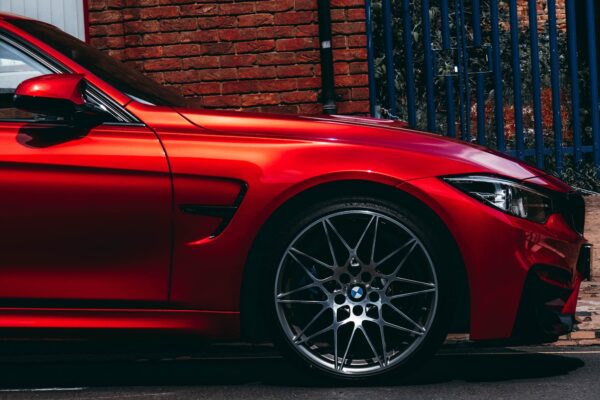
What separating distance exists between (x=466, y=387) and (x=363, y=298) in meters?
0.62

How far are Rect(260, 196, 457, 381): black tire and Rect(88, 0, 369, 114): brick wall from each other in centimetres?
515

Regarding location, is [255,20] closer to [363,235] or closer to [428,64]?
[428,64]

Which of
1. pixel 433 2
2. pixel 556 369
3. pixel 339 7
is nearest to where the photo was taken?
pixel 556 369

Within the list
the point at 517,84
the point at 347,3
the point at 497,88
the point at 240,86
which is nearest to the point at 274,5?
the point at 347,3

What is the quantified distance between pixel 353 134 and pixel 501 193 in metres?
0.65

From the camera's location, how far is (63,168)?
17.0 ft

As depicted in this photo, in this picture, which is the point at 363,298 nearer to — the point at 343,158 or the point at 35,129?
the point at 343,158

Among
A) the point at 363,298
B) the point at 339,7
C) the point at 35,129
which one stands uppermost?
the point at 339,7

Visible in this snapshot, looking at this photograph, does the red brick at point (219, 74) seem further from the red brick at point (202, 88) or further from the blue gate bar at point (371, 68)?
the blue gate bar at point (371, 68)

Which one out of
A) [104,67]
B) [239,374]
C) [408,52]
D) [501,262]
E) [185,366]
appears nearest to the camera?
[501,262]

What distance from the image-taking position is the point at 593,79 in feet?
35.8

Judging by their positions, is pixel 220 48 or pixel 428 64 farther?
pixel 428 64

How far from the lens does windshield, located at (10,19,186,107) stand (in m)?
5.49

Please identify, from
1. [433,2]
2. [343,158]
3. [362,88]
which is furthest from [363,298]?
[433,2]
